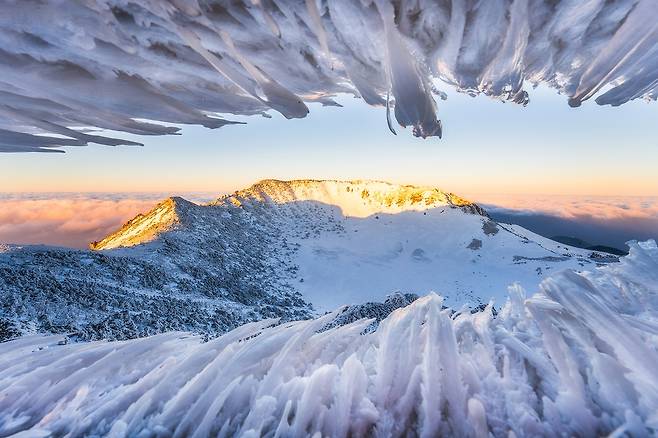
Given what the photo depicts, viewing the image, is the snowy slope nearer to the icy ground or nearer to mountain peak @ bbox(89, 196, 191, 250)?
mountain peak @ bbox(89, 196, 191, 250)

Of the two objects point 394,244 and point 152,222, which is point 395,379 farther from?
point 394,244

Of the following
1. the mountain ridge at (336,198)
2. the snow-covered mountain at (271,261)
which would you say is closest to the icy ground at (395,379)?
the snow-covered mountain at (271,261)

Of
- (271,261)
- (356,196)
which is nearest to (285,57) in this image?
(271,261)

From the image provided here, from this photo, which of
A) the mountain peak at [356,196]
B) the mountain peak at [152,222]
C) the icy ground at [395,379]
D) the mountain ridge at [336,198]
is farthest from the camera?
the mountain peak at [356,196]

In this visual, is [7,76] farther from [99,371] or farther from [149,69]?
[99,371]

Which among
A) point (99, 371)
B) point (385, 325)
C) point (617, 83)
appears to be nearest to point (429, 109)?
point (617, 83)

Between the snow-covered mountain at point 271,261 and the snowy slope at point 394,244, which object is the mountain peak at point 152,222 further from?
the snowy slope at point 394,244
